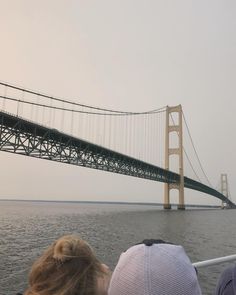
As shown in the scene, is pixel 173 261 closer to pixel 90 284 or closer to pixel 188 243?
pixel 90 284

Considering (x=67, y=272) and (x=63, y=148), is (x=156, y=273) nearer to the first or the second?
(x=67, y=272)

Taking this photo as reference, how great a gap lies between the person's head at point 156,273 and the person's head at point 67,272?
0.16 m

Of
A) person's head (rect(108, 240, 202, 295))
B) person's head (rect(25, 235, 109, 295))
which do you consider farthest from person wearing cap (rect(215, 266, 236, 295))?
person's head (rect(25, 235, 109, 295))

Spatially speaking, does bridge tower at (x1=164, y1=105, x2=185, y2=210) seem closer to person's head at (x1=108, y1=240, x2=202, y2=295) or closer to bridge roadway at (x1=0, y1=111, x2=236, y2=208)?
bridge roadway at (x1=0, y1=111, x2=236, y2=208)

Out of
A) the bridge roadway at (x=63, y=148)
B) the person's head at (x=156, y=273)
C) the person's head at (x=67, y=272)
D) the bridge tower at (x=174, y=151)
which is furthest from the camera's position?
the bridge tower at (x=174, y=151)

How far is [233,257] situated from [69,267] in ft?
8.11

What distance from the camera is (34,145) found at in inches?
1416

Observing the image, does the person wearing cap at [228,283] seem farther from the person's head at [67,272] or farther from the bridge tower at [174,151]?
the bridge tower at [174,151]

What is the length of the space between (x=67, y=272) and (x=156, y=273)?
35cm

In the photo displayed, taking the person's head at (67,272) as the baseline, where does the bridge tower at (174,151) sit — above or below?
above

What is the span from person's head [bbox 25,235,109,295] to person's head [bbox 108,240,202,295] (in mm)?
163

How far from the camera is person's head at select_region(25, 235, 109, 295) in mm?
1476

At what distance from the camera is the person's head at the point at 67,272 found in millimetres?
1476

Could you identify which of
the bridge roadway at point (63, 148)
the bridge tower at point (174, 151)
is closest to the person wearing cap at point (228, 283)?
the bridge roadway at point (63, 148)
